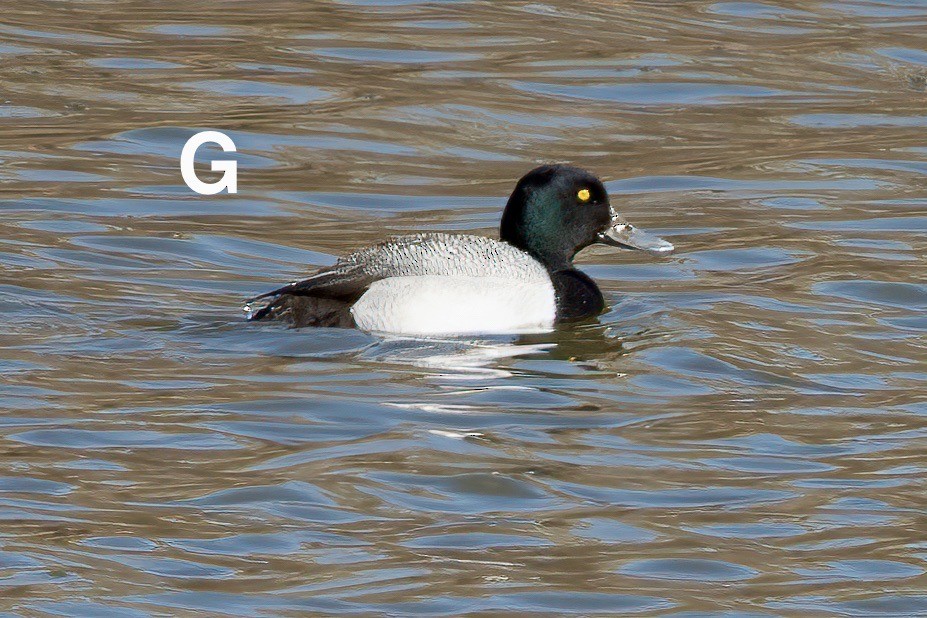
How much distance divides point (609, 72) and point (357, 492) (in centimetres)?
912

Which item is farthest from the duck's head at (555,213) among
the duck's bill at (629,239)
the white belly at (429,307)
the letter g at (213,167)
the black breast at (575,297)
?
the letter g at (213,167)

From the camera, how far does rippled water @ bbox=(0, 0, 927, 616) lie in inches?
231

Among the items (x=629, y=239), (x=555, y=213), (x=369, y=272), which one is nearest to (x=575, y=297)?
(x=555, y=213)

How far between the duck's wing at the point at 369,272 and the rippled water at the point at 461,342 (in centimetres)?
11

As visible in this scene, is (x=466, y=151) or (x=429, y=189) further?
(x=466, y=151)

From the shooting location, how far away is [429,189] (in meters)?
12.6

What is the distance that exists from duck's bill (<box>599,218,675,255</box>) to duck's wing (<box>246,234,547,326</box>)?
1.00 meters

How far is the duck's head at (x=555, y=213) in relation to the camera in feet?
32.5

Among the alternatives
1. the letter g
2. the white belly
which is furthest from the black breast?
the letter g

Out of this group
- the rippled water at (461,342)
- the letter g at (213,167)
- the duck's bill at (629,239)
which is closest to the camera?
the rippled water at (461,342)

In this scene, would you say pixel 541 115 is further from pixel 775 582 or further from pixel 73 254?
pixel 775 582

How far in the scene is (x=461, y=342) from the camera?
895cm

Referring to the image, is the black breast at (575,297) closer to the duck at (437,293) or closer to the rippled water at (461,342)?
the duck at (437,293)

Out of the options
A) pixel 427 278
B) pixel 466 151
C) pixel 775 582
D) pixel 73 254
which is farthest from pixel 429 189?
pixel 775 582
